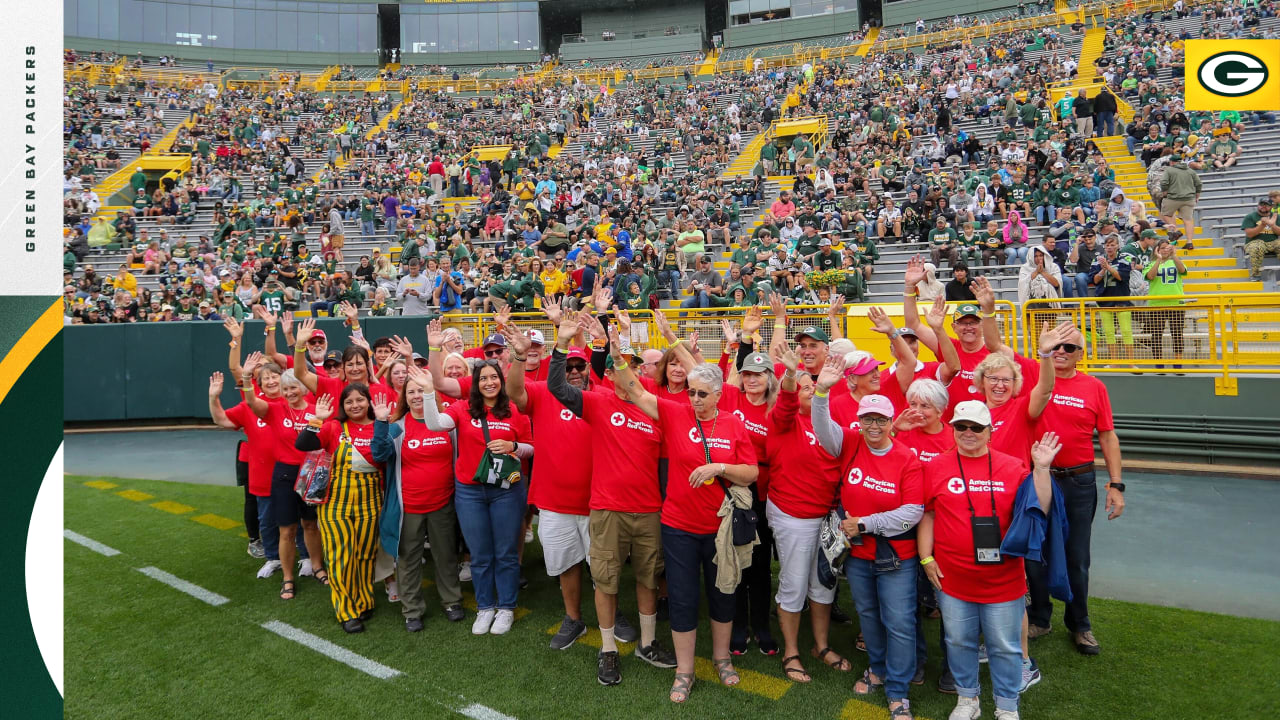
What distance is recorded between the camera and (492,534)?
535cm

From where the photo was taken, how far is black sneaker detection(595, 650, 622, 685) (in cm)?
440

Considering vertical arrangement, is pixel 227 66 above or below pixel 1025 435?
above

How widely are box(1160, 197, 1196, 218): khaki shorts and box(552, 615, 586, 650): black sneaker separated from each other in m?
13.8

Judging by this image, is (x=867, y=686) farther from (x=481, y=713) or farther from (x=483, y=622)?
(x=483, y=622)

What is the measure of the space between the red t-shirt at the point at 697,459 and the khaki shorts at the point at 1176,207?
42.9ft

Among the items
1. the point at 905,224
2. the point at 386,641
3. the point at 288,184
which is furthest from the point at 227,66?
the point at 386,641

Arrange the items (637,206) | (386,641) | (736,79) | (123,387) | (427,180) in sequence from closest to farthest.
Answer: (386,641)
(123,387)
(637,206)
(427,180)
(736,79)

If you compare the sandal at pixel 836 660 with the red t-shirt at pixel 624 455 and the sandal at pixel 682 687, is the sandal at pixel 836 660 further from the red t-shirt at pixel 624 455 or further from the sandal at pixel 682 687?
the red t-shirt at pixel 624 455

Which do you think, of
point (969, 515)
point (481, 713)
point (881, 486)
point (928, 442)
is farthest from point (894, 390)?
point (481, 713)

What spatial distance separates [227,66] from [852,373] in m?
49.5

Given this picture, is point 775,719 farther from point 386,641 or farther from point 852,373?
point 386,641

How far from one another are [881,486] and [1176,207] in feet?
42.8

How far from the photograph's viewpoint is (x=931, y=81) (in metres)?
26.0

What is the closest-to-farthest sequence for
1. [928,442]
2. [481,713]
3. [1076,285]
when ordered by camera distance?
1. [481,713]
2. [928,442]
3. [1076,285]
